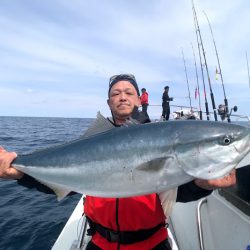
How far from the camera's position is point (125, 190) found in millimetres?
2850

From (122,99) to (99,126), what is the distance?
956 mm

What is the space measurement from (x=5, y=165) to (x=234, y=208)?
310cm

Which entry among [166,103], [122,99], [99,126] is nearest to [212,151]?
[99,126]

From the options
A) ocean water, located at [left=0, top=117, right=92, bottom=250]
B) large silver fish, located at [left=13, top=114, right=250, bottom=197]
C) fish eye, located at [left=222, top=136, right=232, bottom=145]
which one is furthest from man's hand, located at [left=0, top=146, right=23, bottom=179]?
ocean water, located at [left=0, top=117, right=92, bottom=250]

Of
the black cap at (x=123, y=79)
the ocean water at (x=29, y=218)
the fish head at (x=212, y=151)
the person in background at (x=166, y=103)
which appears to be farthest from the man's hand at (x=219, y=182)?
the person in background at (x=166, y=103)

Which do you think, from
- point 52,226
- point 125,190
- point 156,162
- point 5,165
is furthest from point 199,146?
point 52,226

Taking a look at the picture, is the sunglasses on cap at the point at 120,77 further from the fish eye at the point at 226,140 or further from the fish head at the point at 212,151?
the fish eye at the point at 226,140

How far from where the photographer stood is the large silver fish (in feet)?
9.07

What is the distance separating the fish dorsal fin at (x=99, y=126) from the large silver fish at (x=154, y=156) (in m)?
0.11

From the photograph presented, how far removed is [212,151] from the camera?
2781mm

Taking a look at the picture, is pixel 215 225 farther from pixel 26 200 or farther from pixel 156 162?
pixel 26 200

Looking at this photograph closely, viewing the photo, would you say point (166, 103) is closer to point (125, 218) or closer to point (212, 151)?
point (125, 218)

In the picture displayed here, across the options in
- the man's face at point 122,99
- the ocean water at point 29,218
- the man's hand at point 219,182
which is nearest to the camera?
the man's hand at point 219,182

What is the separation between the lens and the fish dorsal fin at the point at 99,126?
3300 mm
